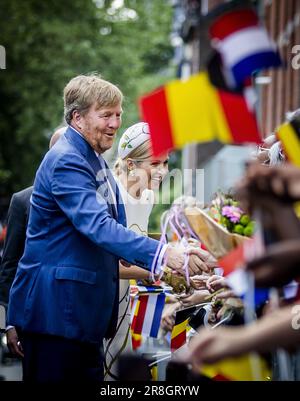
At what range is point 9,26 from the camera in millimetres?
23938

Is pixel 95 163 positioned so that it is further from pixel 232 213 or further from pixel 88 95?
pixel 232 213

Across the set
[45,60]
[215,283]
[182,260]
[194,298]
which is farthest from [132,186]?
[45,60]

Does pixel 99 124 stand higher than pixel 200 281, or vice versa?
pixel 99 124

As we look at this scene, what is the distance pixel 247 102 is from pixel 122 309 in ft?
9.18

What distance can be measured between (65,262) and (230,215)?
134 cm

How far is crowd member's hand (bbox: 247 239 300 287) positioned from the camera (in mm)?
2531

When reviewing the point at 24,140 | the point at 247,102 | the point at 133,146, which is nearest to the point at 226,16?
the point at 247,102

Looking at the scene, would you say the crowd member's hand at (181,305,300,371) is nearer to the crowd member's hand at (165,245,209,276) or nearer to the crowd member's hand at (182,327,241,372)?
the crowd member's hand at (182,327,241,372)

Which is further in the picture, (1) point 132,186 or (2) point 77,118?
(1) point 132,186

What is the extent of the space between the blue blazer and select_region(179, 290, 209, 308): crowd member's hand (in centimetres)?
91

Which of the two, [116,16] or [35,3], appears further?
[116,16]

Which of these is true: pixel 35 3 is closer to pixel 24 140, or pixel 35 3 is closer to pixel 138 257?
pixel 24 140

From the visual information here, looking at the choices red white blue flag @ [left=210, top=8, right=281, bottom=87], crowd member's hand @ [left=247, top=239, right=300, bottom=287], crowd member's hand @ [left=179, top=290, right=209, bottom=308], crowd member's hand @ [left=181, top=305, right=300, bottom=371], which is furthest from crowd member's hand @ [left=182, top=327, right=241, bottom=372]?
crowd member's hand @ [left=179, top=290, right=209, bottom=308]

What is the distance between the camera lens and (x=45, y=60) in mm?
24719
